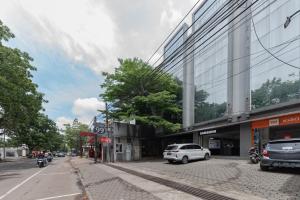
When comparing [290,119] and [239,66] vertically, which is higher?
[239,66]

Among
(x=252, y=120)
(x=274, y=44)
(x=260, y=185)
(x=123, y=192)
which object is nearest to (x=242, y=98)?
(x=252, y=120)

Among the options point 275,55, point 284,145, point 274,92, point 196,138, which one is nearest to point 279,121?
point 274,92

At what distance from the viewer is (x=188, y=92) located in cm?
3578

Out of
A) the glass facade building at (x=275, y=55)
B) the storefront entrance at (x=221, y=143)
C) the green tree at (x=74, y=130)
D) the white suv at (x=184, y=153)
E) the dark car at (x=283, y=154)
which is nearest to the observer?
the dark car at (x=283, y=154)

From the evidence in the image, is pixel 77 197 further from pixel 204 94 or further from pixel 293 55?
pixel 204 94

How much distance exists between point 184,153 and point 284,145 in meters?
13.2

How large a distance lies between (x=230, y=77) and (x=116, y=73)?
49.9 ft

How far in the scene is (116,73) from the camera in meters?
39.0

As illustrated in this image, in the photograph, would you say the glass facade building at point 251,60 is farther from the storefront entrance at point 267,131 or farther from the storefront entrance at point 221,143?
the storefront entrance at point 221,143

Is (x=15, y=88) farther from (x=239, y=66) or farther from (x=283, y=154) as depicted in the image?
(x=283, y=154)

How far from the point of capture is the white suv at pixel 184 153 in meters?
28.0

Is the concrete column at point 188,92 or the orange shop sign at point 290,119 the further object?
the concrete column at point 188,92

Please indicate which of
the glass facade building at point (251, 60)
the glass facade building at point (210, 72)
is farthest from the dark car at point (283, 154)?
the glass facade building at point (210, 72)

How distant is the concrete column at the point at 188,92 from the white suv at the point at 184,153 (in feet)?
19.0
